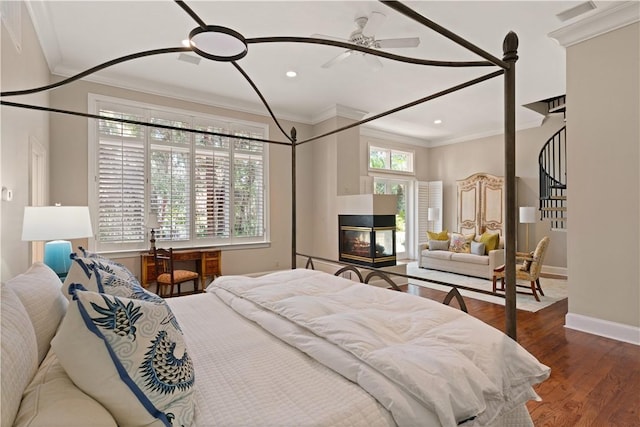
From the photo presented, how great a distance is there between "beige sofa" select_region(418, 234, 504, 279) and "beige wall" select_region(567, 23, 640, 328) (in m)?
2.49

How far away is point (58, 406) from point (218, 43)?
5.17ft

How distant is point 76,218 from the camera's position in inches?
93.4

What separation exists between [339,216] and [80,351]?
5027mm

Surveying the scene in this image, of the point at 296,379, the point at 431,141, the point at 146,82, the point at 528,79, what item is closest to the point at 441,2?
the point at 528,79

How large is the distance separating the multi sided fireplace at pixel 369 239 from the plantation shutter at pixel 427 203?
3181mm

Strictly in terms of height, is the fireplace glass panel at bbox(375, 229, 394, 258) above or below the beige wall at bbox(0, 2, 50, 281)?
below

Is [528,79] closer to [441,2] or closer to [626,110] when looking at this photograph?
[626,110]

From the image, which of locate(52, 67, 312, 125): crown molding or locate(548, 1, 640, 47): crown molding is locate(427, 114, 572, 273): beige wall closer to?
locate(548, 1, 640, 47): crown molding

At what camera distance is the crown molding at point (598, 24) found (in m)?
2.93

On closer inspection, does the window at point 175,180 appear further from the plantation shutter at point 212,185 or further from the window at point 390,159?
the window at point 390,159

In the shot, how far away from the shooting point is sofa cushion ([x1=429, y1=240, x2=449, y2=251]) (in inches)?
270

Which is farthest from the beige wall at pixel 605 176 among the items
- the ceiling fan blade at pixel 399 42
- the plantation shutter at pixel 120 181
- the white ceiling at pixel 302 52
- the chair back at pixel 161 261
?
the plantation shutter at pixel 120 181

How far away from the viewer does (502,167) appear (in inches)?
286

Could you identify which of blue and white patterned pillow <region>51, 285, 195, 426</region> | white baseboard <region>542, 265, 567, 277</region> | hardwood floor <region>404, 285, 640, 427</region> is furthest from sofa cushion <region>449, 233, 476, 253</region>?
blue and white patterned pillow <region>51, 285, 195, 426</region>
